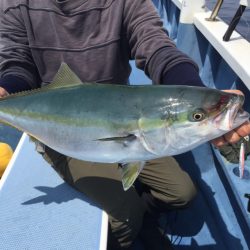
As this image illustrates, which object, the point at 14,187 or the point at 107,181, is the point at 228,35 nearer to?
the point at 107,181

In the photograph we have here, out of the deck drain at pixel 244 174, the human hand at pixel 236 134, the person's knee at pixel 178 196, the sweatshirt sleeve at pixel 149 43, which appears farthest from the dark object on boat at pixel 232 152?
the human hand at pixel 236 134

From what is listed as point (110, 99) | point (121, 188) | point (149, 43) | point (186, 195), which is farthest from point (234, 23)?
point (110, 99)

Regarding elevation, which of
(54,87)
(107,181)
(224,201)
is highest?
(54,87)

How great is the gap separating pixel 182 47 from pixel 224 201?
1628 millimetres

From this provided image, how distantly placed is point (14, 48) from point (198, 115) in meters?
1.36

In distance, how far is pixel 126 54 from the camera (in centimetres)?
219

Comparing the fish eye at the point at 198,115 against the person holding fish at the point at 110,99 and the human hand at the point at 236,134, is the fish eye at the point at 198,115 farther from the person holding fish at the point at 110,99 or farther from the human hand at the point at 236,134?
the human hand at the point at 236,134

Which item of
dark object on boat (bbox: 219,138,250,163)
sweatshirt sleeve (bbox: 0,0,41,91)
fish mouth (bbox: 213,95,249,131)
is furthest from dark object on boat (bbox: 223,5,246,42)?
fish mouth (bbox: 213,95,249,131)

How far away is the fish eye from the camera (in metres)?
1.17

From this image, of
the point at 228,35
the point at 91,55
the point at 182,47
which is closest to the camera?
the point at 91,55

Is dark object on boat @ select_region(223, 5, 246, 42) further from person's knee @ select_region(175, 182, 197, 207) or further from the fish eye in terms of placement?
the fish eye

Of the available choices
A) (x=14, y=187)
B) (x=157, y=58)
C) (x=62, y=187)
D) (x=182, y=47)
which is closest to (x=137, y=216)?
(x=62, y=187)

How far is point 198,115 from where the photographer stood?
1179mm

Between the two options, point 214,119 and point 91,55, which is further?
point 91,55
